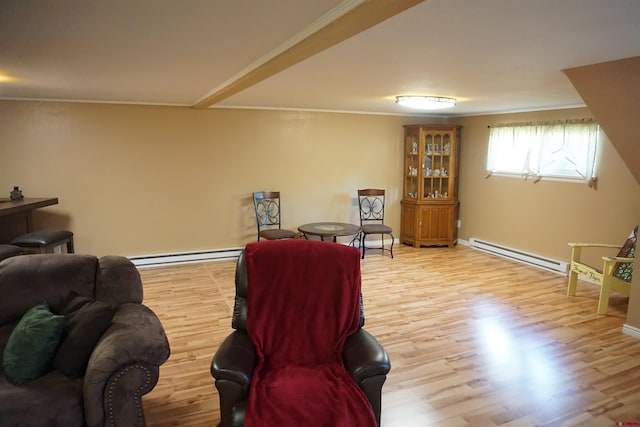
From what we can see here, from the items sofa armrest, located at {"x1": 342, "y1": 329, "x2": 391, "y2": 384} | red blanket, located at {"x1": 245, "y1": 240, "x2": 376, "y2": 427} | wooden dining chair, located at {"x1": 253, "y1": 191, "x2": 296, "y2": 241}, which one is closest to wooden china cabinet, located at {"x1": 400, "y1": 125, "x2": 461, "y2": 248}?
wooden dining chair, located at {"x1": 253, "y1": 191, "x2": 296, "y2": 241}

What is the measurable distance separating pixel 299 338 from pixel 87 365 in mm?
1051

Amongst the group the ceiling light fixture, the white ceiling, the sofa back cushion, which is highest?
the ceiling light fixture

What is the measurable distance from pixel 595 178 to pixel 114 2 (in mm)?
5143

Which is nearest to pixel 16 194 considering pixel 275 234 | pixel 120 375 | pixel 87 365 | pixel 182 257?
pixel 182 257

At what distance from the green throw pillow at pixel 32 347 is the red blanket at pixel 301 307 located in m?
0.96

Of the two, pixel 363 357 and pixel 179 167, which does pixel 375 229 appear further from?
pixel 363 357

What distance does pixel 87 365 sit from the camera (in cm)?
202

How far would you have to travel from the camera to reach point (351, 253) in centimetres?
242

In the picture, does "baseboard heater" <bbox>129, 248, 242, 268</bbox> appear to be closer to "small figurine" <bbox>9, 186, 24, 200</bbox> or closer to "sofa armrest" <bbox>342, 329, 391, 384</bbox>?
"small figurine" <bbox>9, 186, 24, 200</bbox>

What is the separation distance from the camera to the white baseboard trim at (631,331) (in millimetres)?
3588

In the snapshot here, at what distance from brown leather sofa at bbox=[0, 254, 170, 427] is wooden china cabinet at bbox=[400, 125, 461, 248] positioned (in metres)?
5.00

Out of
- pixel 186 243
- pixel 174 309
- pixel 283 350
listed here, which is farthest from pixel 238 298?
pixel 186 243

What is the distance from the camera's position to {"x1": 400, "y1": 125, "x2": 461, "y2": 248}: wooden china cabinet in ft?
→ 21.5

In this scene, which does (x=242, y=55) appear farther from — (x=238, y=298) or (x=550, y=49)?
(x=550, y=49)
